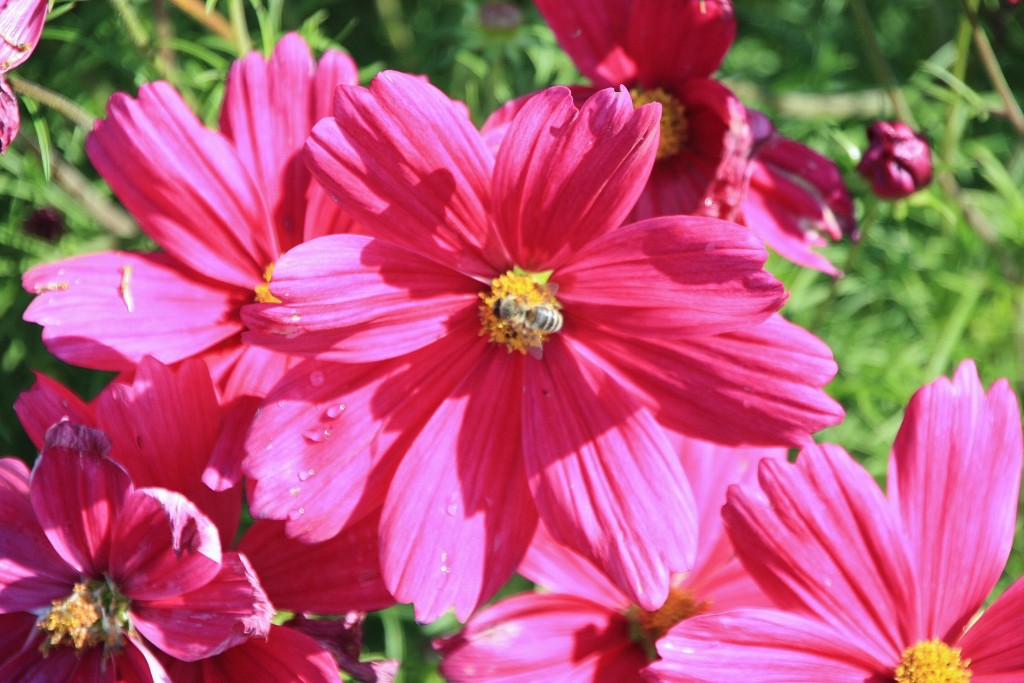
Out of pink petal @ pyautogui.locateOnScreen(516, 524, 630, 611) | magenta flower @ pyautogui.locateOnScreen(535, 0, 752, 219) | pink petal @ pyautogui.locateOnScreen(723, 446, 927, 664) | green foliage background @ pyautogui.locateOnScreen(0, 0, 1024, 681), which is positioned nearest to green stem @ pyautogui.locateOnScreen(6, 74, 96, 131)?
green foliage background @ pyautogui.locateOnScreen(0, 0, 1024, 681)

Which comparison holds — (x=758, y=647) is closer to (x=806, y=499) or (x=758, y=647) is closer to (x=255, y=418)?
(x=806, y=499)

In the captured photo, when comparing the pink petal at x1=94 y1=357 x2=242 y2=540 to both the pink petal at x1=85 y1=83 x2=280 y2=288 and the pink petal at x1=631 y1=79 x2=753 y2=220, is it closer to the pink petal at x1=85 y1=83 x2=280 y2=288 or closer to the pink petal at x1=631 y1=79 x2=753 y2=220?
the pink petal at x1=85 y1=83 x2=280 y2=288

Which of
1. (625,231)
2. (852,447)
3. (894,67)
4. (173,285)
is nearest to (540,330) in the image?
(625,231)

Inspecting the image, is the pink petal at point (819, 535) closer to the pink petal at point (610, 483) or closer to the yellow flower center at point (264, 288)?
the pink petal at point (610, 483)

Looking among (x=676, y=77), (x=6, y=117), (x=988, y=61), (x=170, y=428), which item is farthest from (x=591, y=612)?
(x=988, y=61)

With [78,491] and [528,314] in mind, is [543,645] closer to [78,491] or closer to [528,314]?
[528,314]

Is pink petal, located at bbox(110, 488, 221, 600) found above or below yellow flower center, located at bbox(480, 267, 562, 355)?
below
